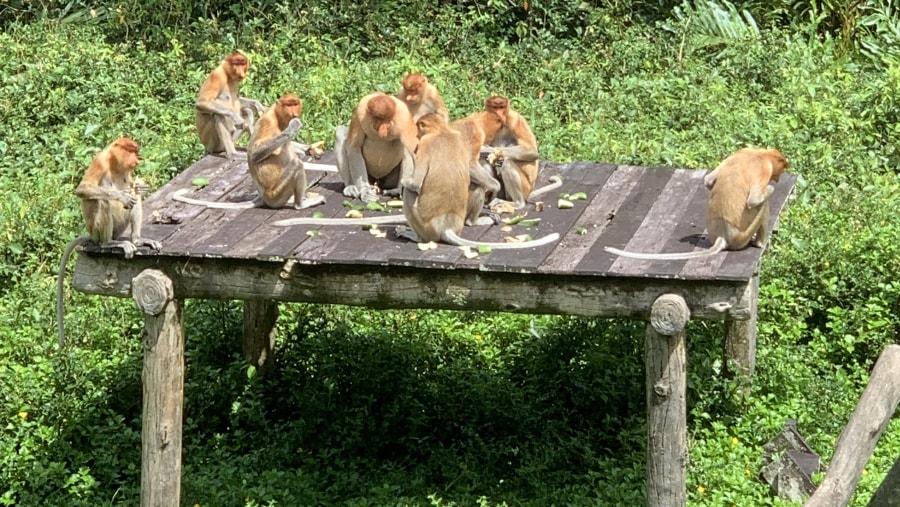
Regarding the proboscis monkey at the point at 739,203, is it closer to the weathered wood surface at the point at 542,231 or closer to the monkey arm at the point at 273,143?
the weathered wood surface at the point at 542,231

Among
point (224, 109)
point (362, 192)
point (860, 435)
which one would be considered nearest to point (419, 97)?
point (362, 192)

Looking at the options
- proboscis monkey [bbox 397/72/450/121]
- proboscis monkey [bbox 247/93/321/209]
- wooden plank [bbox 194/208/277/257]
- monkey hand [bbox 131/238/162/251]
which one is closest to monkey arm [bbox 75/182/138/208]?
monkey hand [bbox 131/238/162/251]

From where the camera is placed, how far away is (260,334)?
8.55m

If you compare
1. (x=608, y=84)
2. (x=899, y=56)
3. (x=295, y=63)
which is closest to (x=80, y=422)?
(x=295, y=63)

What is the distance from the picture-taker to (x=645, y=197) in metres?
7.65

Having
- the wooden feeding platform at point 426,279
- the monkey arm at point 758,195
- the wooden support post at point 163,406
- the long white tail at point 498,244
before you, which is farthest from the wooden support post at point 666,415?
the wooden support post at point 163,406

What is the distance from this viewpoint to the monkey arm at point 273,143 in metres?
7.34

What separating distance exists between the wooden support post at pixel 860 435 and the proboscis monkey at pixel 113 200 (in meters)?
3.28

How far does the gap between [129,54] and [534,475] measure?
6.97 meters

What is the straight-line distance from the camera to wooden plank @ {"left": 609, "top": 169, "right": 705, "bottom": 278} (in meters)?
6.33

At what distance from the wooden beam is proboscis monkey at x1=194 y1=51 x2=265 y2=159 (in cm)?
210

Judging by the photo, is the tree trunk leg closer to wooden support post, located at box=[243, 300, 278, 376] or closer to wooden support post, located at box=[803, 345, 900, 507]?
wooden support post, located at box=[803, 345, 900, 507]

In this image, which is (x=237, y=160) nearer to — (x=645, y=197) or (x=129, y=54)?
(x=645, y=197)

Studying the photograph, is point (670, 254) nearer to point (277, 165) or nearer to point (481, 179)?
point (481, 179)
